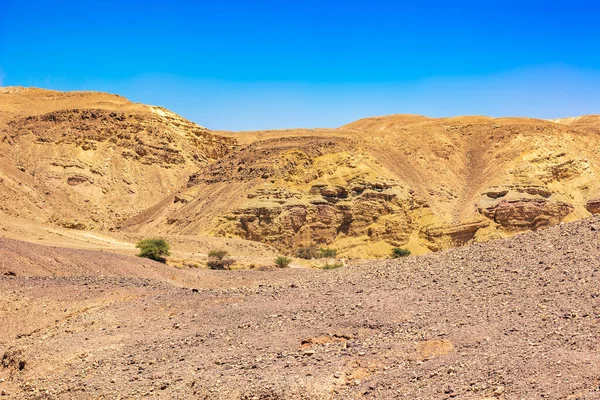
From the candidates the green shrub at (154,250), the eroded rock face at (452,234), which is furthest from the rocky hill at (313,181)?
the green shrub at (154,250)

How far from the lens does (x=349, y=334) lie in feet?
35.4

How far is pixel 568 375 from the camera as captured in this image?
7879mm

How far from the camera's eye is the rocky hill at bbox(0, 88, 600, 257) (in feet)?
134

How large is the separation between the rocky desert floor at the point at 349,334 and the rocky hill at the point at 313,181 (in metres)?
24.9

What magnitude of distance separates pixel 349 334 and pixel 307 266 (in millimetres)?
22602

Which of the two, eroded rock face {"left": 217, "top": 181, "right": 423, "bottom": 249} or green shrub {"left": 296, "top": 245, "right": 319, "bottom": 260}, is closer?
green shrub {"left": 296, "top": 245, "right": 319, "bottom": 260}

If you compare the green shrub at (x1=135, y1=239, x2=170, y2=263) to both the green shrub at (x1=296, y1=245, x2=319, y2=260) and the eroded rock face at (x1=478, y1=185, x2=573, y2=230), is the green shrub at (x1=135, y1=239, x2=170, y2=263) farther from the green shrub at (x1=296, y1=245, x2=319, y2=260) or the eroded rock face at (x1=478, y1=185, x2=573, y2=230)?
the eroded rock face at (x1=478, y1=185, x2=573, y2=230)

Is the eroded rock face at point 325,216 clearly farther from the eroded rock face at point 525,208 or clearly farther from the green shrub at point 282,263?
the green shrub at point 282,263

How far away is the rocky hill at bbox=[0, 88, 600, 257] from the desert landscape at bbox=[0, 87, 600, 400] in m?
0.16

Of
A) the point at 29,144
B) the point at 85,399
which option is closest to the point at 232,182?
the point at 29,144

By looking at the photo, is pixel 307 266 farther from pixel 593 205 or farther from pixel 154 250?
pixel 593 205

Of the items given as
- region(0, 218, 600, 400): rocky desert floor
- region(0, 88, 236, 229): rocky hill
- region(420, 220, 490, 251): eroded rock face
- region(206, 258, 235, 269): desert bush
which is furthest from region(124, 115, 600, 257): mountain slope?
region(0, 218, 600, 400): rocky desert floor

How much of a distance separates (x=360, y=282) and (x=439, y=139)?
4115cm

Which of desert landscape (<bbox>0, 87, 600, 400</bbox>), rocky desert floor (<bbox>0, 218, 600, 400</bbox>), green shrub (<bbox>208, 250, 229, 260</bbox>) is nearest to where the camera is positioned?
rocky desert floor (<bbox>0, 218, 600, 400</bbox>)
